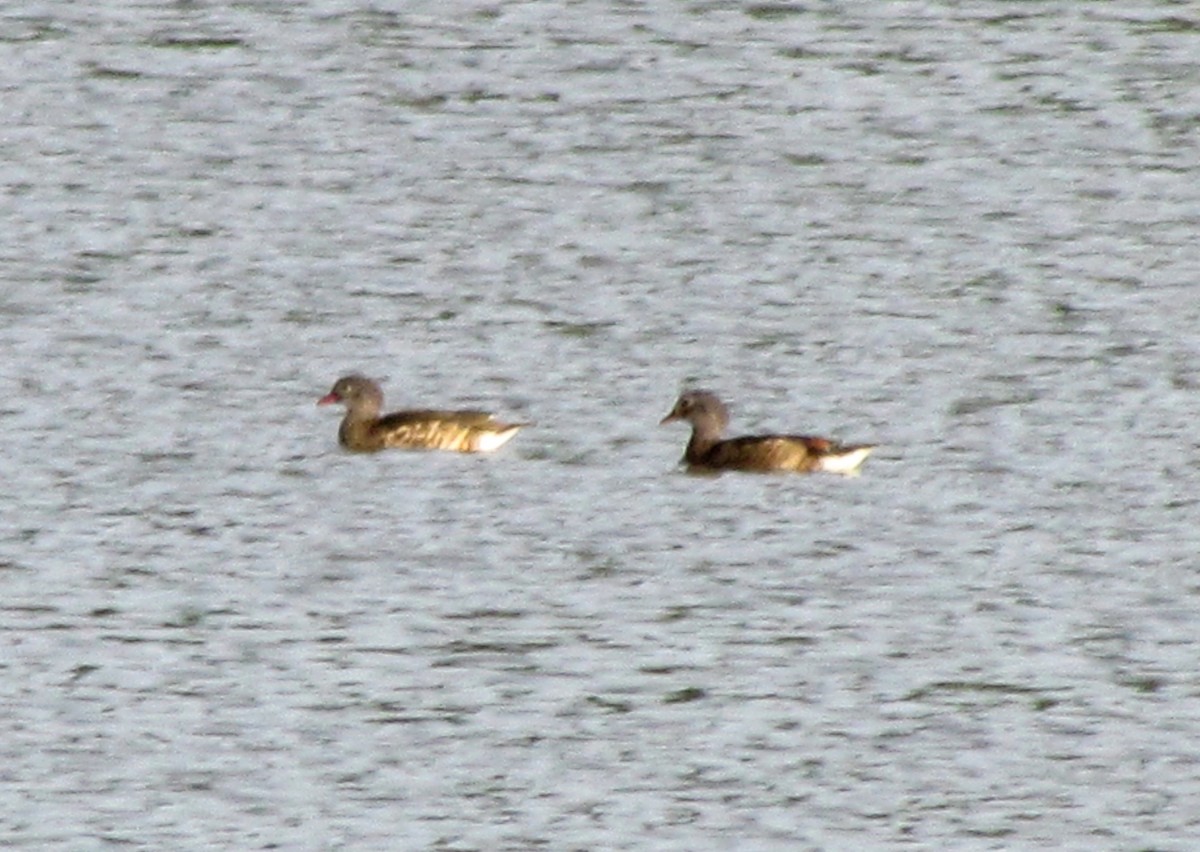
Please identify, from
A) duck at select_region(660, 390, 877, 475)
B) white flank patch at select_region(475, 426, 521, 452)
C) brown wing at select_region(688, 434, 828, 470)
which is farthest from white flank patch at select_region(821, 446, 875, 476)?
white flank patch at select_region(475, 426, 521, 452)

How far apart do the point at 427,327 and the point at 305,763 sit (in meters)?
8.21

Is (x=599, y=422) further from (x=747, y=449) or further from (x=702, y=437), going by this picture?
(x=747, y=449)

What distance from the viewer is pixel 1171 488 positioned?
685 inches

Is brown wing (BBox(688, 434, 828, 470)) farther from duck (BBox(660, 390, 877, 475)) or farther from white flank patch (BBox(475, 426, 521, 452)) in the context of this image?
white flank patch (BBox(475, 426, 521, 452))

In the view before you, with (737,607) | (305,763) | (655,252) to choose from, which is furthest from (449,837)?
(655,252)

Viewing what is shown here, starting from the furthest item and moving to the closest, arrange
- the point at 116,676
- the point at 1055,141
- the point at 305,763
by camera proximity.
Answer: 1. the point at 1055,141
2. the point at 116,676
3. the point at 305,763

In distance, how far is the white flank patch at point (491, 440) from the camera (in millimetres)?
18328

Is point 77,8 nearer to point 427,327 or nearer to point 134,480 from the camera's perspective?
point 427,327

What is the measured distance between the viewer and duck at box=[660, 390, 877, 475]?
17.8 meters

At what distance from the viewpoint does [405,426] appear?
18828 millimetres

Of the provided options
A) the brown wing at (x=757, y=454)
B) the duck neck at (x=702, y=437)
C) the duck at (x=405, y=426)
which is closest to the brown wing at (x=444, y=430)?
the duck at (x=405, y=426)

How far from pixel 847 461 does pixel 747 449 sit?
0.59m

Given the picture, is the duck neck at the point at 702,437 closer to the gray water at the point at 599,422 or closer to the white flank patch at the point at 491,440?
the gray water at the point at 599,422

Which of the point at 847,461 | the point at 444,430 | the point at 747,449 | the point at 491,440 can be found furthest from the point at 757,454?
the point at 444,430
